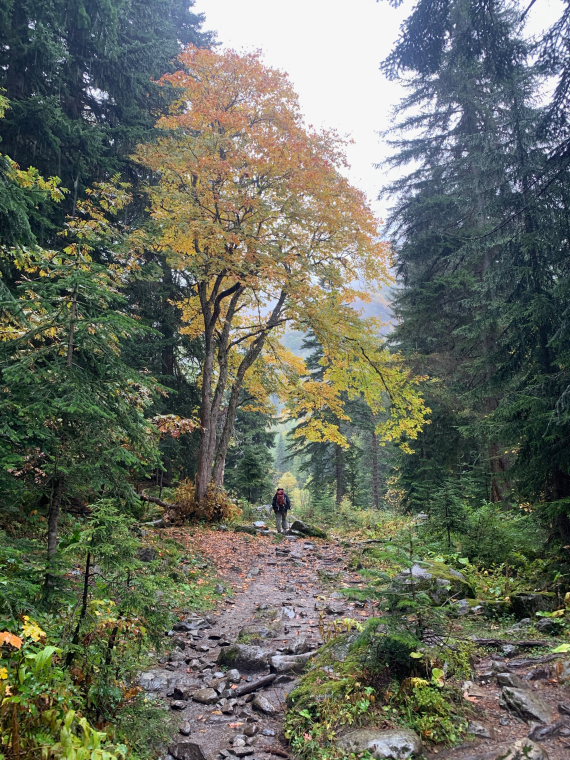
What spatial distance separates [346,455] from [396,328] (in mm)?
9346

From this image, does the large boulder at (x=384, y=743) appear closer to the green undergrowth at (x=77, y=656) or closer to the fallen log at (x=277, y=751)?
the fallen log at (x=277, y=751)

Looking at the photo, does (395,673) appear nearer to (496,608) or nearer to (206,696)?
(206,696)

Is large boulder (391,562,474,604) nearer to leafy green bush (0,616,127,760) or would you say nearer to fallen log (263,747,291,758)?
fallen log (263,747,291,758)

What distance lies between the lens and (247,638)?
5.89 m

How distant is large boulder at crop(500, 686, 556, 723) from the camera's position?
3.28 meters

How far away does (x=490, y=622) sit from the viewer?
5.59 m

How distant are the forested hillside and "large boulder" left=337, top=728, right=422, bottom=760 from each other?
19cm

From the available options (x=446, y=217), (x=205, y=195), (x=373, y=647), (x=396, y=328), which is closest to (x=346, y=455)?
(x=396, y=328)

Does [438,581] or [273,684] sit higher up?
[438,581]

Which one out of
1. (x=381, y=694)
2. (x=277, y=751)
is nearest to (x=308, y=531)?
(x=381, y=694)

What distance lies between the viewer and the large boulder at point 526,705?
10.8 feet

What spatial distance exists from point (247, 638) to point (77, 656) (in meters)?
3.32

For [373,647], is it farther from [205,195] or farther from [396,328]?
[396,328]

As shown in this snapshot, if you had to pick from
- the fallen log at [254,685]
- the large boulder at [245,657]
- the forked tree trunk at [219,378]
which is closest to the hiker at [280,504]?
the forked tree trunk at [219,378]
